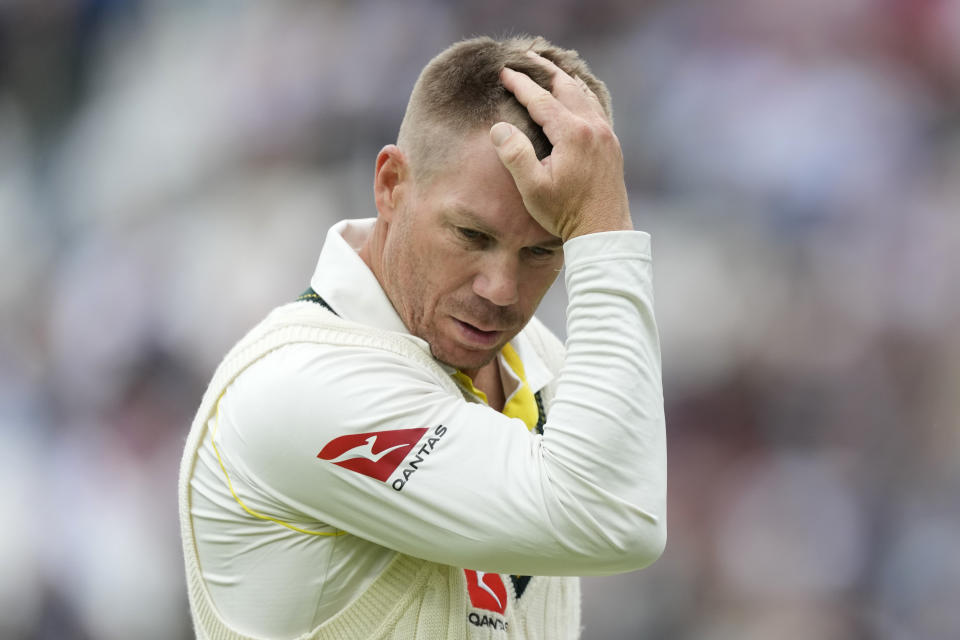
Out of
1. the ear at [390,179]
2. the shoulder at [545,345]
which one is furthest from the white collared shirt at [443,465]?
the shoulder at [545,345]

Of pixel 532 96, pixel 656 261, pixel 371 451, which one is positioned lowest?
pixel 371 451

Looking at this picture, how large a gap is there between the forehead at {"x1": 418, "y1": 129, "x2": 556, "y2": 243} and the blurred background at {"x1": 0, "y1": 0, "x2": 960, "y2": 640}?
2476 millimetres

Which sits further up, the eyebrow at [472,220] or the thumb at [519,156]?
the thumb at [519,156]

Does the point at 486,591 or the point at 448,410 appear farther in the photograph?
the point at 486,591

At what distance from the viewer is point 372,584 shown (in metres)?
1.50

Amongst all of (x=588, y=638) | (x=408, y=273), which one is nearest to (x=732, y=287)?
(x=588, y=638)

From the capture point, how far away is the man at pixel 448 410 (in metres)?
1.36

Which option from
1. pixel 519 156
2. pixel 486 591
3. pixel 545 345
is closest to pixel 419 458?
pixel 486 591

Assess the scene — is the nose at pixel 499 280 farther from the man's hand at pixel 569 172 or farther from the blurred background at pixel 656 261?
the blurred background at pixel 656 261

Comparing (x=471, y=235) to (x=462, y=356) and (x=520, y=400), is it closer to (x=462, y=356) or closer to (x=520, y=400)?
(x=462, y=356)

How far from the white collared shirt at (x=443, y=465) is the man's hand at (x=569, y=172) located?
4cm

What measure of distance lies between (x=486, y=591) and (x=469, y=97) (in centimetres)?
79

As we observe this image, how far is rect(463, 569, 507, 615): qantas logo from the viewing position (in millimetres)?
1595

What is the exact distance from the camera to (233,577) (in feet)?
5.14
